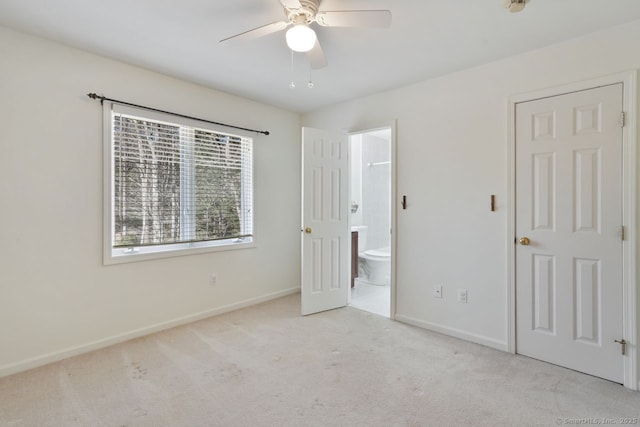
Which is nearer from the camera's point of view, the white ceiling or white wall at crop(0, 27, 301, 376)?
the white ceiling

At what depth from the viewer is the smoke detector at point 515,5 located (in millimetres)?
1785

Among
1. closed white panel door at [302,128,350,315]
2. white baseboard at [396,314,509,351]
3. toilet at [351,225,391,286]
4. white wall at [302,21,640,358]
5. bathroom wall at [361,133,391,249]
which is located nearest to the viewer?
white wall at [302,21,640,358]

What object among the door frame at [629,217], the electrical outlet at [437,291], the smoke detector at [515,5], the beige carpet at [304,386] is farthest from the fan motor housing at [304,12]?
the electrical outlet at [437,291]

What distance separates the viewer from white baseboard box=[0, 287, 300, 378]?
226cm

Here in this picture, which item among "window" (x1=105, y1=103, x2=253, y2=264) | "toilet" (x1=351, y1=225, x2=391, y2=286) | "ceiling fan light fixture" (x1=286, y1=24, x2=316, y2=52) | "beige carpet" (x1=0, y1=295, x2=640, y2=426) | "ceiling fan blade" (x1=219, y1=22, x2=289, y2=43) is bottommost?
"beige carpet" (x1=0, y1=295, x2=640, y2=426)

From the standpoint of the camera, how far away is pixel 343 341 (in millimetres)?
2768

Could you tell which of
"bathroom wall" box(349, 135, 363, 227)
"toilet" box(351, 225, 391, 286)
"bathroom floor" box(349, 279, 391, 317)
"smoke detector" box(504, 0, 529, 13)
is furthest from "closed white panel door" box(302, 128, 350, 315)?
"smoke detector" box(504, 0, 529, 13)

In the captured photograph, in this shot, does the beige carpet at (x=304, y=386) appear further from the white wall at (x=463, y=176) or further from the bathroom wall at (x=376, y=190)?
the bathroom wall at (x=376, y=190)

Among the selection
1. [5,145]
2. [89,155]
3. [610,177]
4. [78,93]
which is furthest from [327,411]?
[78,93]

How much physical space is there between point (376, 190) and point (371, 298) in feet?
6.72

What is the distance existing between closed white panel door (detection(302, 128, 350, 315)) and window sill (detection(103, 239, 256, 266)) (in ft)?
2.83

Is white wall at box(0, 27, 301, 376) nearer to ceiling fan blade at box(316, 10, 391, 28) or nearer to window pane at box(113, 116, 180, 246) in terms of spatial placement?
window pane at box(113, 116, 180, 246)

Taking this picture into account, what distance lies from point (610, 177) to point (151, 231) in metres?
3.68

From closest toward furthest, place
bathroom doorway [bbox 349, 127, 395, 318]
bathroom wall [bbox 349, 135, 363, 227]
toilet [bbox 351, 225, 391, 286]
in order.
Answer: toilet [bbox 351, 225, 391, 286] < bathroom doorway [bbox 349, 127, 395, 318] < bathroom wall [bbox 349, 135, 363, 227]
